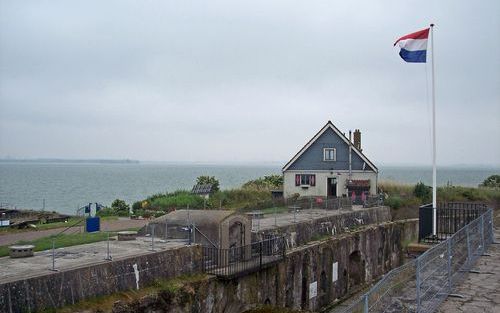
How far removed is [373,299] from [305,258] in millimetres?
12279

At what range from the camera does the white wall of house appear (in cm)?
4034

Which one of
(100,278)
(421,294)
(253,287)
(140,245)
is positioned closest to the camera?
(421,294)

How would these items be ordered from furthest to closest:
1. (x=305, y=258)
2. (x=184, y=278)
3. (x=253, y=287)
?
(x=305, y=258)
(x=253, y=287)
(x=184, y=278)

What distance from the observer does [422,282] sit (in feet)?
34.2

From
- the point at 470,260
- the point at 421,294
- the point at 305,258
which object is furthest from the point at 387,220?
the point at 421,294

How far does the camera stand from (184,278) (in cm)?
1454

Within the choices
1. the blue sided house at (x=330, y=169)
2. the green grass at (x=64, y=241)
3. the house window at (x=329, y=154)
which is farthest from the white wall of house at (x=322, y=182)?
the green grass at (x=64, y=241)

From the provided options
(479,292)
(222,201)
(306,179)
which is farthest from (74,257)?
(306,179)

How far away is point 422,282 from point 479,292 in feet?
6.11

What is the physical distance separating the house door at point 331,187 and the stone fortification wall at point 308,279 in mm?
10099

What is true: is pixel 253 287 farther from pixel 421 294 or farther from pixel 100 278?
pixel 421 294

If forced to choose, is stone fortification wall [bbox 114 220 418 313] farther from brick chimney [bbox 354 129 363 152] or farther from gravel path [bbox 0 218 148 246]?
brick chimney [bbox 354 129 363 152]

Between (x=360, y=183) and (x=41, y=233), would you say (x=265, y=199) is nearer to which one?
(x=360, y=183)

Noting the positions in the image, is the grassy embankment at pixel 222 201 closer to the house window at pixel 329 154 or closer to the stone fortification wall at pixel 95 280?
the house window at pixel 329 154
